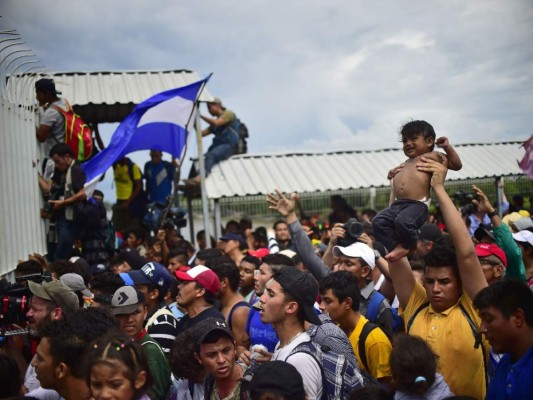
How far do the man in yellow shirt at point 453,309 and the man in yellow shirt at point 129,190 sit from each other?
25.7 ft

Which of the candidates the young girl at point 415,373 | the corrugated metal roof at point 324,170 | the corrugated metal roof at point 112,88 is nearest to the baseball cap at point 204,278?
the young girl at point 415,373

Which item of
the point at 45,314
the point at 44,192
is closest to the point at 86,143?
the point at 44,192

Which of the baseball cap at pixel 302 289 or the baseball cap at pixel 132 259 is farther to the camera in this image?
the baseball cap at pixel 132 259

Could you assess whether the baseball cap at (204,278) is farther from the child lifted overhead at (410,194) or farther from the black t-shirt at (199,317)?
the child lifted overhead at (410,194)

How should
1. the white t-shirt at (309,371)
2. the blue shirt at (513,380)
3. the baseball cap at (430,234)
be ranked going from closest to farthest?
the blue shirt at (513,380) < the white t-shirt at (309,371) < the baseball cap at (430,234)

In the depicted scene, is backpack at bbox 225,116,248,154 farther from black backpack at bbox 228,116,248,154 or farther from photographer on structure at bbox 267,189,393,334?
photographer on structure at bbox 267,189,393,334

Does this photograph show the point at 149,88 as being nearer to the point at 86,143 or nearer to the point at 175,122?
the point at 175,122

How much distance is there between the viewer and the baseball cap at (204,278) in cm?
526

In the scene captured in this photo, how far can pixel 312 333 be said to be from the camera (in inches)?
153

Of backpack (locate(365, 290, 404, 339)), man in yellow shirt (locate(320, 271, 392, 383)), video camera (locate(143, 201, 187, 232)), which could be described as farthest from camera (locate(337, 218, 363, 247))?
video camera (locate(143, 201, 187, 232))

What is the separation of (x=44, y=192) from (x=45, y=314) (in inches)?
141

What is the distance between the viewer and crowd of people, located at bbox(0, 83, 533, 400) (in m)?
3.24

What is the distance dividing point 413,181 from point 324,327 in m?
1.21

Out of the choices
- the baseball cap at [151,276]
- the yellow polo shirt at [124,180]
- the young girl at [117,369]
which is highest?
the yellow polo shirt at [124,180]
